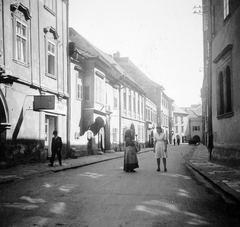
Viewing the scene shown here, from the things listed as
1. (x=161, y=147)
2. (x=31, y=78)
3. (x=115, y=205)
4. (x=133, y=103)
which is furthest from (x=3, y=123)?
(x=133, y=103)

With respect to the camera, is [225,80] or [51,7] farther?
[51,7]

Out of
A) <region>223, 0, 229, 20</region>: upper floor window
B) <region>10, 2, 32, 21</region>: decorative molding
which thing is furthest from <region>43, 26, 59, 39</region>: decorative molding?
<region>223, 0, 229, 20</region>: upper floor window

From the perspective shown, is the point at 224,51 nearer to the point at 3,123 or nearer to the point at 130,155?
the point at 130,155

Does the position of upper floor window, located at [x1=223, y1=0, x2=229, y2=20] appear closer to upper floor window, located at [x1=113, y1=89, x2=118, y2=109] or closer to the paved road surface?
the paved road surface

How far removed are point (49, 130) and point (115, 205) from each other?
13680 millimetres

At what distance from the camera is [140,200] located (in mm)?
6504

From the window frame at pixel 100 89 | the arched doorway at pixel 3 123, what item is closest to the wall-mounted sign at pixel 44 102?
the arched doorway at pixel 3 123

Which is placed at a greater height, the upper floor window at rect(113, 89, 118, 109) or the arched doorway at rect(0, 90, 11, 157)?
the upper floor window at rect(113, 89, 118, 109)

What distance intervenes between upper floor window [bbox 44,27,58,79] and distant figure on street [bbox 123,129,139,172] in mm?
7235

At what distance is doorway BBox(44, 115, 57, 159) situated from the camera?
18.5 meters

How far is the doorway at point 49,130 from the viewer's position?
1848 cm

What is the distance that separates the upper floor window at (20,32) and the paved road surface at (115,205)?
26.6 ft

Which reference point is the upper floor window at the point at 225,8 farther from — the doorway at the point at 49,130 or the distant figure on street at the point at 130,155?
the doorway at the point at 49,130

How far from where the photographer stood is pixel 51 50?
1878cm
